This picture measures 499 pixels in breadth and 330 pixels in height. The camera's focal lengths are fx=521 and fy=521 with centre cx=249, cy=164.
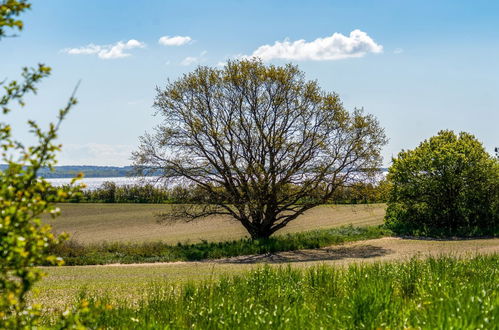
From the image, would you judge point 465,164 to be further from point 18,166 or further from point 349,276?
point 18,166

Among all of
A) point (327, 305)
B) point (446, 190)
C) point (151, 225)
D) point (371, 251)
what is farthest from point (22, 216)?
point (151, 225)

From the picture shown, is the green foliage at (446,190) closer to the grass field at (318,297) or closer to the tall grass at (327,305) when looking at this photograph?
the grass field at (318,297)

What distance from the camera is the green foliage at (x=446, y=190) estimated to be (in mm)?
32438

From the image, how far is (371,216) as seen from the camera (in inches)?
1900

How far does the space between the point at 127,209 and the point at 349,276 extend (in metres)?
49.2

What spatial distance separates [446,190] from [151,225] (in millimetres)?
26219

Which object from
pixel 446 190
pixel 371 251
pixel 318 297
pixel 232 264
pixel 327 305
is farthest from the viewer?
pixel 446 190

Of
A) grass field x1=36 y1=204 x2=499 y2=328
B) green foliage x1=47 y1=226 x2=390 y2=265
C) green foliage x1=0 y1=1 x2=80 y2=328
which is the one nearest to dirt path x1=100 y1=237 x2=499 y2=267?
green foliage x1=47 y1=226 x2=390 y2=265

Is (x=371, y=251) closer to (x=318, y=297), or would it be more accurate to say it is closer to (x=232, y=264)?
(x=232, y=264)

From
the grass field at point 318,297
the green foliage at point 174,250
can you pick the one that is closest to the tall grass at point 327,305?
the grass field at point 318,297

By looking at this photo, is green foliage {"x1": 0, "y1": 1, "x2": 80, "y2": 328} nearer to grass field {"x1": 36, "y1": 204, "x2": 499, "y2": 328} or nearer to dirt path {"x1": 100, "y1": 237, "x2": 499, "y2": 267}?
grass field {"x1": 36, "y1": 204, "x2": 499, "y2": 328}

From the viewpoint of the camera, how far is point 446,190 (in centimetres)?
3297

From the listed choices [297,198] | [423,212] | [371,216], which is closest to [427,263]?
[297,198]

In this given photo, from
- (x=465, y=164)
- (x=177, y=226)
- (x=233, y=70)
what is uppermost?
(x=233, y=70)
